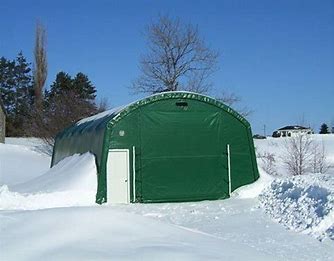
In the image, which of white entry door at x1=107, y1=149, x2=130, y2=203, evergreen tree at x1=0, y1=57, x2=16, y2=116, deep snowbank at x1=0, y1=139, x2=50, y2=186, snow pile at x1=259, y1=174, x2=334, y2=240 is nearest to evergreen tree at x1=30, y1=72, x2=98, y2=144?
deep snowbank at x1=0, y1=139, x2=50, y2=186

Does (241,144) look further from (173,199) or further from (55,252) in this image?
(55,252)

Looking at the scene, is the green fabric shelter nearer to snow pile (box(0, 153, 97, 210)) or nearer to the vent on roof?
the vent on roof

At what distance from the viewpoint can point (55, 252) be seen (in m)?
6.85

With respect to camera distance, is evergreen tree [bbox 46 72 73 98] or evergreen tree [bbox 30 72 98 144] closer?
evergreen tree [bbox 30 72 98 144]

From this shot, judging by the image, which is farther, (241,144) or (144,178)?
(241,144)

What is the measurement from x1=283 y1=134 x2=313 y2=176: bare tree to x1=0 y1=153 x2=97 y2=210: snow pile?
17.2 metres

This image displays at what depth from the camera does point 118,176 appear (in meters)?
18.2

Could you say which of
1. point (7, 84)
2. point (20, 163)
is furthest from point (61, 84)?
point (20, 163)

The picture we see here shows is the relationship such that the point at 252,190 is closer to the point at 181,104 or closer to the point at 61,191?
the point at 181,104

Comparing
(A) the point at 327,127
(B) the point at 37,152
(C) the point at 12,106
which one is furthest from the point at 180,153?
(A) the point at 327,127

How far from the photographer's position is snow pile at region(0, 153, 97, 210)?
15852 millimetres

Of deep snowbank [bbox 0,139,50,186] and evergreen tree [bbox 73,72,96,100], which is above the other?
evergreen tree [bbox 73,72,96,100]

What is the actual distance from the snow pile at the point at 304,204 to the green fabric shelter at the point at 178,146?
2.91 m

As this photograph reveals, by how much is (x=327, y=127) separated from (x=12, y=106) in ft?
193
